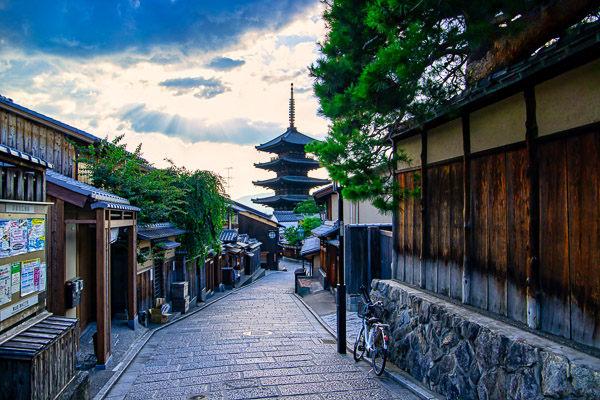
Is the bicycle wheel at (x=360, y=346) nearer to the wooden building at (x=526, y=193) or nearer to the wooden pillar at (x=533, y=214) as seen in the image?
the wooden building at (x=526, y=193)

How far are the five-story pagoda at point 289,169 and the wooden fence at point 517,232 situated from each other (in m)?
41.4

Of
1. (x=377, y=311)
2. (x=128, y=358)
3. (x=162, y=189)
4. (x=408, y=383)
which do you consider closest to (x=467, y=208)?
(x=408, y=383)

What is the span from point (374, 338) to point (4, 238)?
6.32 meters

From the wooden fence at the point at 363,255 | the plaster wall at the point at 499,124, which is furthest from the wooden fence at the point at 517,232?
the wooden fence at the point at 363,255

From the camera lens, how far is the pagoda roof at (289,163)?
48.2 meters

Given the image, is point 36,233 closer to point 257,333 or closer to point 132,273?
point 132,273

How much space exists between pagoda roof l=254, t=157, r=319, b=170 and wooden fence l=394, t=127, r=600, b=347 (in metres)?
40.9

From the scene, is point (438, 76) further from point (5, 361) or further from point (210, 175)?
point (210, 175)

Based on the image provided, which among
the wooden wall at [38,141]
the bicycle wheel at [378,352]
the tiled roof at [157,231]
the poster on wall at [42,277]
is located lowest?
the bicycle wheel at [378,352]

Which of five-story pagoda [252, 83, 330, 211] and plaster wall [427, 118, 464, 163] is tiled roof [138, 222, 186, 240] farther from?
five-story pagoda [252, 83, 330, 211]

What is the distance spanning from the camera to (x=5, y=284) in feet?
15.0

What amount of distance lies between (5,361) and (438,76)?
7405 mm

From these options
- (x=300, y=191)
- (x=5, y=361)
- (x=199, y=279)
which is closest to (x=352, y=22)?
(x=5, y=361)

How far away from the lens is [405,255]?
837 cm
